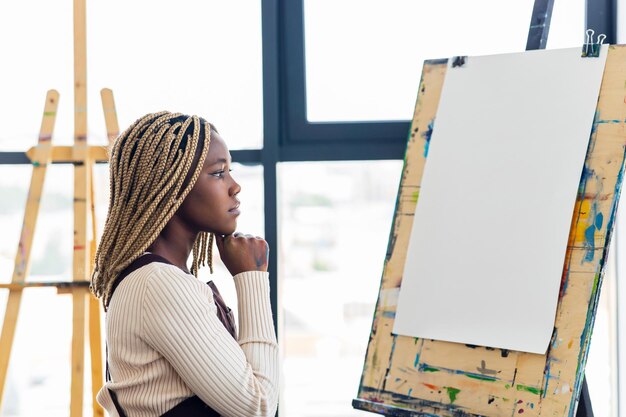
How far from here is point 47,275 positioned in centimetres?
206

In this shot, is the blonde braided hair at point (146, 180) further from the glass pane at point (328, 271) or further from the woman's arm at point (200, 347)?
the glass pane at point (328, 271)

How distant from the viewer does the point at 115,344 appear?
49.6 inches

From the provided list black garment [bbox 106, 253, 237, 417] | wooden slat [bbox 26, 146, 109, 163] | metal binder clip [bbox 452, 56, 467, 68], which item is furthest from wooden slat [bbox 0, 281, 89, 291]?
metal binder clip [bbox 452, 56, 467, 68]

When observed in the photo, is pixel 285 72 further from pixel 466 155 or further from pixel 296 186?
pixel 466 155

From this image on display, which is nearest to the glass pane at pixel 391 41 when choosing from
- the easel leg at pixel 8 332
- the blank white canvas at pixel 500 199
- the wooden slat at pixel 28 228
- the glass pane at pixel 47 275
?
the glass pane at pixel 47 275

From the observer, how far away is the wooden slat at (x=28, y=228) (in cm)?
183

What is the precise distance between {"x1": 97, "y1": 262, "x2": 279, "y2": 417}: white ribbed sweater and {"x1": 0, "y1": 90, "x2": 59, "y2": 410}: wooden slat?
2.17 feet

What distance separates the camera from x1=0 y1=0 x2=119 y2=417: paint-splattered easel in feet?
6.04

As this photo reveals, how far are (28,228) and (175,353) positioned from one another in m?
0.85

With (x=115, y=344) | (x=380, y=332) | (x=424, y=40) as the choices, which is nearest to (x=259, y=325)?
(x=115, y=344)

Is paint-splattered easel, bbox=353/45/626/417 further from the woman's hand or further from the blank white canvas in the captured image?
the woman's hand

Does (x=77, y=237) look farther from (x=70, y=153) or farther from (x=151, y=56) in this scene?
(x=151, y=56)

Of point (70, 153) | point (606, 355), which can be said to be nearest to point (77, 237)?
point (70, 153)

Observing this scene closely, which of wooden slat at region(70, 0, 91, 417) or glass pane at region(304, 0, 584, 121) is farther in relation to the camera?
glass pane at region(304, 0, 584, 121)
